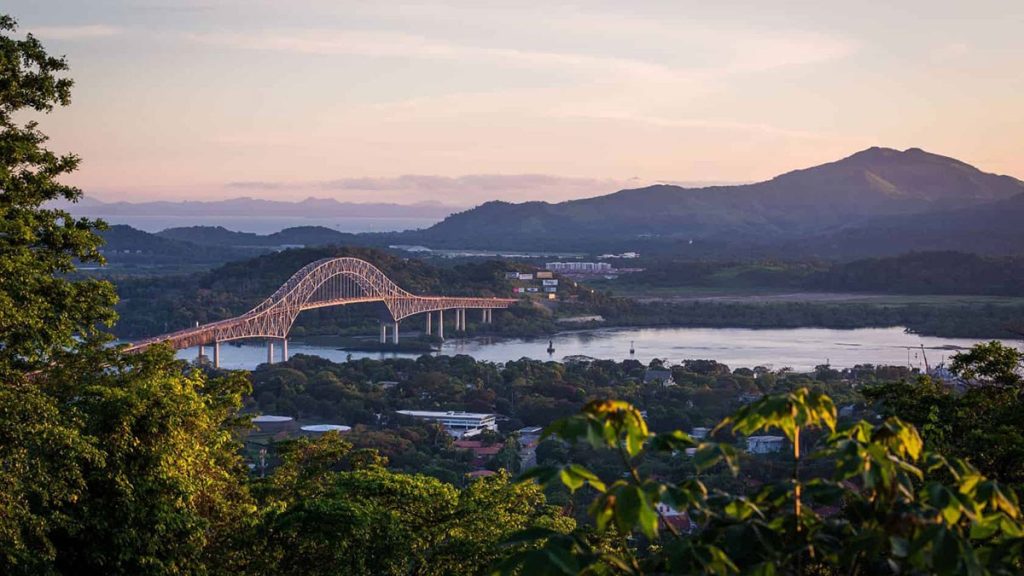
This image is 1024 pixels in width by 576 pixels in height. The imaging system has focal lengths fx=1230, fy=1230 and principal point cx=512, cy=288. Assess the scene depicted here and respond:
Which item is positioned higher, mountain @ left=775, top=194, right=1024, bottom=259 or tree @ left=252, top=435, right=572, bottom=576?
mountain @ left=775, top=194, right=1024, bottom=259

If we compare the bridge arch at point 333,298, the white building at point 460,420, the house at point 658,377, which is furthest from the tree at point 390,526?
the bridge arch at point 333,298

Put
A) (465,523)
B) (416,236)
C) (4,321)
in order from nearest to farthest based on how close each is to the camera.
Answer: (4,321)
(465,523)
(416,236)

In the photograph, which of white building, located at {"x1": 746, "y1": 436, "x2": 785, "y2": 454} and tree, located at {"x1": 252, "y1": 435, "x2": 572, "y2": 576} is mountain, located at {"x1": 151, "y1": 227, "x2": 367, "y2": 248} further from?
tree, located at {"x1": 252, "y1": 435, "x2": 572, "y2": 576}

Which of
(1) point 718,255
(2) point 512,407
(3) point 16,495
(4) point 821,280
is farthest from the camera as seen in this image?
(1) point 718,255

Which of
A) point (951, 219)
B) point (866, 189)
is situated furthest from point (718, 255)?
point (866, 189)

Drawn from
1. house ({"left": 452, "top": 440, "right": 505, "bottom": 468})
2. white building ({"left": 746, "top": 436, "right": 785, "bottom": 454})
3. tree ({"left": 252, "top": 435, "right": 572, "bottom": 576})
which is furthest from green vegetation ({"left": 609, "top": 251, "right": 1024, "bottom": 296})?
tree ({"left": 252, "top": 435, "right": 572, "bottom": 576})

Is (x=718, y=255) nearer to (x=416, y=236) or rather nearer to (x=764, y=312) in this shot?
(x=764, y=312)
